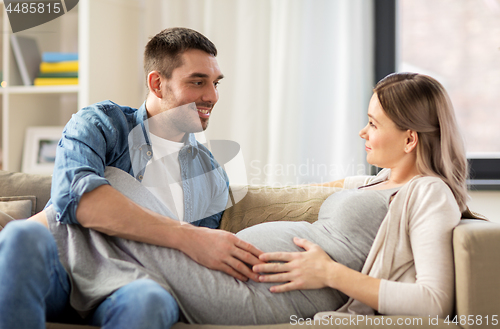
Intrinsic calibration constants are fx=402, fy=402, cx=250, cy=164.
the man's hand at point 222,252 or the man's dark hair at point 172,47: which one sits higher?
the man's dark hair at point 172,47

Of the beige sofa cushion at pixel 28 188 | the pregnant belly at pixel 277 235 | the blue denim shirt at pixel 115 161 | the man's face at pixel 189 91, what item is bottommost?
the pregnant belly at pixel 277 235

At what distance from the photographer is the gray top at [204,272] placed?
962 mm

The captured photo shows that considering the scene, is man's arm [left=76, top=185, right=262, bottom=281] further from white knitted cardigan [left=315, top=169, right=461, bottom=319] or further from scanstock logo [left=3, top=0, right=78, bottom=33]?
scanstock logo [left=3, top=0, right=78, bottom=33]

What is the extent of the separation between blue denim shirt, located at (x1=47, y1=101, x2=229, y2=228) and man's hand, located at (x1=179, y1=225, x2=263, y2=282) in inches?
10.4

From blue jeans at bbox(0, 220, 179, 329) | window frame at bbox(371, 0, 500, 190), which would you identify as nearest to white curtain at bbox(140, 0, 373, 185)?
window frame at bbox(371, 0, 500, 190)

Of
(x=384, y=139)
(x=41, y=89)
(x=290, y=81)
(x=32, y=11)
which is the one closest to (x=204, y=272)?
(x=384, y=139)

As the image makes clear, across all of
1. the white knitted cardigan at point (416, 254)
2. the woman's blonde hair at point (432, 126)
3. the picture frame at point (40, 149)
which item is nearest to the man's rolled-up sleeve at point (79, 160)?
the white knitted cardigan at point (416, 254)

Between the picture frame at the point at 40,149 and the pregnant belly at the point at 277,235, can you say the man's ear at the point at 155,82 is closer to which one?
the pregnant belly at the point at 277,235

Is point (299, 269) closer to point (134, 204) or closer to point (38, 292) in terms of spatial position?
point (134, 204)

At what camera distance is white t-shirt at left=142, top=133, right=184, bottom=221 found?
1.28 metres

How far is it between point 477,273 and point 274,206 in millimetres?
684

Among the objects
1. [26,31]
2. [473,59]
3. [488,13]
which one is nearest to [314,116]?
[473,59]

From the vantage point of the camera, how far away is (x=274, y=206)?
4.74 ft

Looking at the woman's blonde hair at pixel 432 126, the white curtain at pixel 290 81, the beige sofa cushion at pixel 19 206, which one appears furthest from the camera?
the white curtain at pixel 290 81
